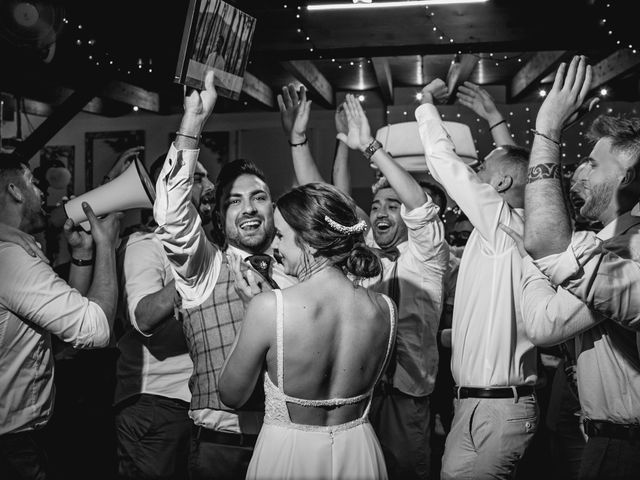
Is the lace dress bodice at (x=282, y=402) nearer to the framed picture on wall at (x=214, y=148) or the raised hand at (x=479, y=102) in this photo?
the raised hand at (x=479, y=102)

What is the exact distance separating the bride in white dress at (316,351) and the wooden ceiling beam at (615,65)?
4633 millimetres

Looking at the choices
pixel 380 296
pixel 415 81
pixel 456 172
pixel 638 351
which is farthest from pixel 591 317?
pixel 415 81

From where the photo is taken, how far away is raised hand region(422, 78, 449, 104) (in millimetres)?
2866

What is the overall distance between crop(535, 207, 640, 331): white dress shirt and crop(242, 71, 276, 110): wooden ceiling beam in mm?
5089

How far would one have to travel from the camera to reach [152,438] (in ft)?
9.27

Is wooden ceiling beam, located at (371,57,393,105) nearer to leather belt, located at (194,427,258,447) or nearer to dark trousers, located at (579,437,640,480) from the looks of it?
leather belt, located at (194,427,258,447)

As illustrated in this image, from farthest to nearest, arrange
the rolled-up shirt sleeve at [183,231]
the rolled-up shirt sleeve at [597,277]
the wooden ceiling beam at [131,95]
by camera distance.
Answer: the wooden ceiling beam at [131,95] < the rolled-up shirt sleeve at [183,231] < the rolled-up shirt sleeve at [597,277]

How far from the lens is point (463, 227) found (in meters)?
5.11

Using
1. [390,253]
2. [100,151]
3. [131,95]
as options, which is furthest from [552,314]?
[100,151]

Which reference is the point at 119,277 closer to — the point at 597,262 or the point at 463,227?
the point at 597,262

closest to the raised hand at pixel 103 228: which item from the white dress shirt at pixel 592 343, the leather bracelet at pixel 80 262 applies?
the leather bracelet at pixel 80 262

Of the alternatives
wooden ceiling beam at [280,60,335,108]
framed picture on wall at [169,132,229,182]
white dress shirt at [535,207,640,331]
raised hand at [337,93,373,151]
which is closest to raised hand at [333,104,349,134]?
raised hand at [337,93,373,151]

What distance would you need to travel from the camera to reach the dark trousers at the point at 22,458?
2.22 meters

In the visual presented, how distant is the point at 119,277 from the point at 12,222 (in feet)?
1.94
